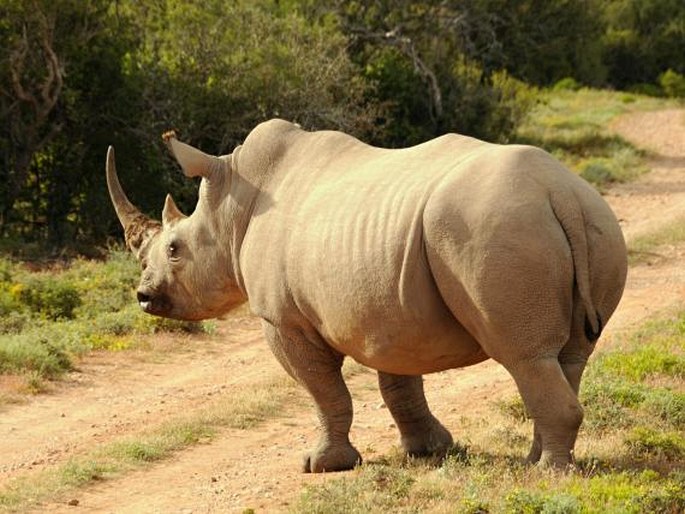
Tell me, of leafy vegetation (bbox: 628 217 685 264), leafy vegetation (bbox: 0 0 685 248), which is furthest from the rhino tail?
leafy vegetation (bbox: 0 0 685 248)

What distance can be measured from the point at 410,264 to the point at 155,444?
10.5 feet

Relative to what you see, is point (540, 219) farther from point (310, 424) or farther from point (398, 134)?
point (398, 134)

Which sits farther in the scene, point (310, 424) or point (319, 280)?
point (310, 424)

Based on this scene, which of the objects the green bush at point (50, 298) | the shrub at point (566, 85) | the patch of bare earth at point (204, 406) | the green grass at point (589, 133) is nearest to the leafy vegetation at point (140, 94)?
the green grass at point (589, 133)

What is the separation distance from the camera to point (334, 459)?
8.82 metres

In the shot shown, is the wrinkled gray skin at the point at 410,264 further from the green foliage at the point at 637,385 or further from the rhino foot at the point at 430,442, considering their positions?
the green foliage at the point at 637,385

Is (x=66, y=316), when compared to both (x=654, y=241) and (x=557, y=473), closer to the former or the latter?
(x=654, y=241)

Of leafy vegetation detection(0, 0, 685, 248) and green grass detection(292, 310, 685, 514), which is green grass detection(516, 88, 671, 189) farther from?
green grass detection(292, 310, 685, 514)

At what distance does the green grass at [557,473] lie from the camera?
714 cm

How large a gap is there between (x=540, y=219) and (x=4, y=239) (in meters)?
→ 14.1

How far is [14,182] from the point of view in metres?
20.9

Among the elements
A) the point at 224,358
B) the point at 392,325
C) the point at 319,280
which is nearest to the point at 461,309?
the point at 392,325

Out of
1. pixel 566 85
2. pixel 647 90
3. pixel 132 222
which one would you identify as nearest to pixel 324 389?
pixel 132 222

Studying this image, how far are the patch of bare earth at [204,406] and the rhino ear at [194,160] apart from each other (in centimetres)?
203
